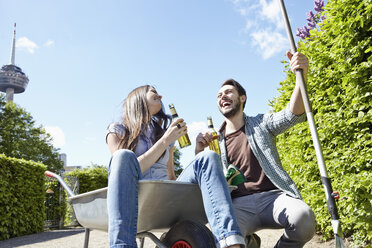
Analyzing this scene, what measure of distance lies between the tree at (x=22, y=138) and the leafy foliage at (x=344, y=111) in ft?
73.1

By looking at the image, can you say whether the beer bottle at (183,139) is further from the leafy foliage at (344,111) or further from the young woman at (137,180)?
the leafy foliage at (344,111)

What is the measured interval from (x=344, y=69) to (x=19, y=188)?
7.16 metres

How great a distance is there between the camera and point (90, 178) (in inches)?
432

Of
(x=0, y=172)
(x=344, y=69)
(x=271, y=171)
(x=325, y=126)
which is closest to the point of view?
(x=271, y=171)

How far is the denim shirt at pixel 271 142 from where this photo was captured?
203cm

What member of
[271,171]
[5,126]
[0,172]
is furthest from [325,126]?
[5,126]

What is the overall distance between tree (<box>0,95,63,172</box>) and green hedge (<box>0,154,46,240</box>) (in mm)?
15445

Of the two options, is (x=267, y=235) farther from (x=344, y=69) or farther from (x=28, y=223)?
(x=28, y=223)

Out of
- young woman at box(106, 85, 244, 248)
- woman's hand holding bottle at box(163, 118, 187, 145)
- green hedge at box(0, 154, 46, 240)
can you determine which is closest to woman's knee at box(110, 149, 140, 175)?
young woman at box(106, 85, 244, 248)

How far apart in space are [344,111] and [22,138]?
79.8ft

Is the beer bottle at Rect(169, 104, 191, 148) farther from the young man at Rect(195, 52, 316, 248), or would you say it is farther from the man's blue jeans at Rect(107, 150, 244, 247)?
the man's blue jeans at Rect(107, 150, 244, 247)

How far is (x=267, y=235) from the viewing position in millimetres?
5035

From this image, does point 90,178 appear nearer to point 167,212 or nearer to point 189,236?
point 167,212

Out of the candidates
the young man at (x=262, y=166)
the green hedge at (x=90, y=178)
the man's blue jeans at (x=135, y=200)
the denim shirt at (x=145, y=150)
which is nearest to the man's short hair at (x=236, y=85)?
the young man at (x=262, y=166)
